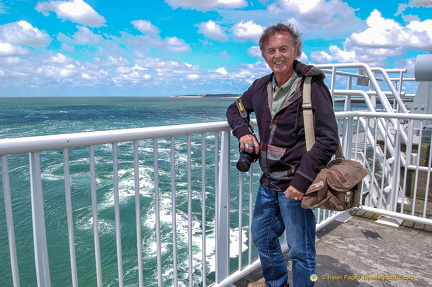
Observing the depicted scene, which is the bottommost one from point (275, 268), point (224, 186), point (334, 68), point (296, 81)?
point (275, 268)

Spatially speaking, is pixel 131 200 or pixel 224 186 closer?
pixel 224 186

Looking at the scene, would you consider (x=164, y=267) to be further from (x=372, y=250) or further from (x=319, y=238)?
(x=372, y=250)

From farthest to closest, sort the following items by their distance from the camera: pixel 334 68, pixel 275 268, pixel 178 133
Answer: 1. pixel 334 68
2. pixel 275 268
3. pixel 178 133

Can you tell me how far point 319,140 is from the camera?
1.72m

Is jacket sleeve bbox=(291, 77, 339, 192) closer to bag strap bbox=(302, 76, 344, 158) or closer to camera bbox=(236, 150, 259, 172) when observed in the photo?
bag strap bbox=(302, 76, 344, 158)

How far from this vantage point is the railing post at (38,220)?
4.64ft

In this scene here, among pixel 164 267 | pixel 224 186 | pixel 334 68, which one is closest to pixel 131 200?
pixel 164 267

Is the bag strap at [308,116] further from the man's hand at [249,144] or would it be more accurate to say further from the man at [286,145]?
the man's hand at [249,144]

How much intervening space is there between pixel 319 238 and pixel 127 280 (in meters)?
3.13

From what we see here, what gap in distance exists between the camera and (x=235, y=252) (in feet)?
19.9

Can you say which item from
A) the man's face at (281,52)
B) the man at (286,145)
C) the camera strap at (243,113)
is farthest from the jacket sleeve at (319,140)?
the camera strap at (243,113)

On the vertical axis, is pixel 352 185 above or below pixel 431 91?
below

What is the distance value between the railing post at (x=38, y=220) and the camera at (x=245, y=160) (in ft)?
3.55

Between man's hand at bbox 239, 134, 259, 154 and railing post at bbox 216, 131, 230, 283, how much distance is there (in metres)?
0.26
